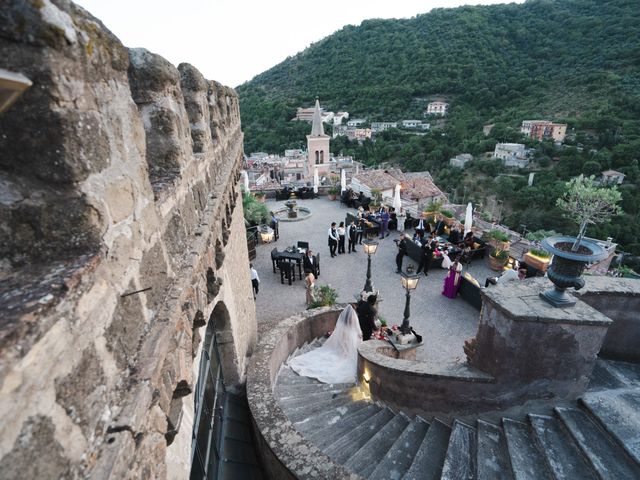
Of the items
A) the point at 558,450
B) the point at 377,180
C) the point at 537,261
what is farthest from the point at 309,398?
the point at 377,180

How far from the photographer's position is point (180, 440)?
2.51 m

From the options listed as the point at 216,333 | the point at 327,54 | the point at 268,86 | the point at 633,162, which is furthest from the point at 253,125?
the point at 216,333

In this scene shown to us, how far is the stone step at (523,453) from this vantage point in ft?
11.8

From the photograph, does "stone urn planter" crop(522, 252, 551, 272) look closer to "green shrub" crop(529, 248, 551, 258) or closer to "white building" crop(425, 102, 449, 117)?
"green shrub" crop(529, 248, 551, 258)

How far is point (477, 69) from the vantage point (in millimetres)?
74438

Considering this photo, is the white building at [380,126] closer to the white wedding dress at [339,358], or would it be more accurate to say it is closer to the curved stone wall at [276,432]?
the white wedding dress at [339,358]

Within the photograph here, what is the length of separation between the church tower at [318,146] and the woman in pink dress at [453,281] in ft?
96.8

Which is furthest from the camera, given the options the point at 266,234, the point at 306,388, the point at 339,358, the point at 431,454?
the point at 266,234

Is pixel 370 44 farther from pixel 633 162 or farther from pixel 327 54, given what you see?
pixel 633 162

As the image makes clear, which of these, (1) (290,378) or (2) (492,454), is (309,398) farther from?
(2) (492,454)

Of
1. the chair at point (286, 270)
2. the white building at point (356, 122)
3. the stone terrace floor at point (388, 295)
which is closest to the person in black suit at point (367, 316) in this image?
the stone terrace floor at point (388, 295)

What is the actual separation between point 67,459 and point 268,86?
111880 millimetres

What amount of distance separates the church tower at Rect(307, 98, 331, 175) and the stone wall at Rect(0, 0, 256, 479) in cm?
3690

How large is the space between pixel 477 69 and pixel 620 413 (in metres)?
87.1
